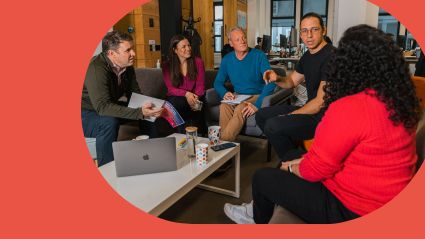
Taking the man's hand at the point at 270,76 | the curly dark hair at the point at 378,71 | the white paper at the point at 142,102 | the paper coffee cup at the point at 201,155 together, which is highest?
the curly dark hair at the point at 378,71

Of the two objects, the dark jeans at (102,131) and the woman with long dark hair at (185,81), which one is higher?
the woman with long dark hair at (185,81)

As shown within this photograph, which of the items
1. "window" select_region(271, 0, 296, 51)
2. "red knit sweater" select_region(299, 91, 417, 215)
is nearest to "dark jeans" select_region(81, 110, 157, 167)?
"red knit sweater" select_region(299, 91, 417, 215)

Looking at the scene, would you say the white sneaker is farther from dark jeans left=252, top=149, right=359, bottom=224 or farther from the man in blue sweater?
the man in blue sweater

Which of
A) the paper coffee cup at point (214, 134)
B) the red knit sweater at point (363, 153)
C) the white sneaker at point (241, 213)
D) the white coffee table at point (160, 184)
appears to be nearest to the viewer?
the red knit sweater at point (363, 153)

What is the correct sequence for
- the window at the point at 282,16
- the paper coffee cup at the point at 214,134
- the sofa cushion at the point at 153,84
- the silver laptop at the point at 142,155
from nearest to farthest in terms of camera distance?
the silver laptop at the point at 142,155 < the paper coffee cup at the point at 214,134 < the sofa cushion at the point at 153,84 < the window at the point at 282,16

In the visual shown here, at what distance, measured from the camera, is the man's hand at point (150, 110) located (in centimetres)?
233

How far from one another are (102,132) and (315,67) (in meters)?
1.68

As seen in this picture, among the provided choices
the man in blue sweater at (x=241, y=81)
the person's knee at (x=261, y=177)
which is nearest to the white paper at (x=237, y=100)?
the man in blue sweater at (x=241, y=81)

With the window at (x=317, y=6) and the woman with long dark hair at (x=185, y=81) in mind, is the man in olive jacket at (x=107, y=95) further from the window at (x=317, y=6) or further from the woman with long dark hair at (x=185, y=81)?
the window at (x=317, y=6)

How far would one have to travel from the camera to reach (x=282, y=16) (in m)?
11.1

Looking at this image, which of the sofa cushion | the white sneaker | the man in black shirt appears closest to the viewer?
the white sneaker

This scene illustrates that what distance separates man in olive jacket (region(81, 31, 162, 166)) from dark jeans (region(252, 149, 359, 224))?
1109 mm

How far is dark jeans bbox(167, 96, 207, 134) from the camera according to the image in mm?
3178

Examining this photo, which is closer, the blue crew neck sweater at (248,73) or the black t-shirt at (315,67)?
the black t-shirt at (315,67)
